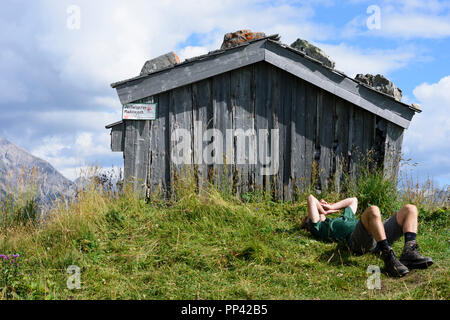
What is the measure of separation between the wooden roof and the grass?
1.50 m

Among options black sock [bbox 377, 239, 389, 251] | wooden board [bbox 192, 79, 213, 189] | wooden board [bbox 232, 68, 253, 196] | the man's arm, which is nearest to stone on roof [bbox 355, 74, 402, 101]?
wooden board [bbox 232, 68, 253, 196]

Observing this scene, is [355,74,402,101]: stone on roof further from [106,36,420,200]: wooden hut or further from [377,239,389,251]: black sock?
[377,239,389,251]: black sock

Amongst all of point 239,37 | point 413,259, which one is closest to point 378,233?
point 413,259

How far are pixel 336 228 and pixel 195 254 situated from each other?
2107mm

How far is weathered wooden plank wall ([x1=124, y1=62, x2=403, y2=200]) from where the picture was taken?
8.25m

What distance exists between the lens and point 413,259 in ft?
16.3

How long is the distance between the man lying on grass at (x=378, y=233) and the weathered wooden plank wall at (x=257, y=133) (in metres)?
2.18

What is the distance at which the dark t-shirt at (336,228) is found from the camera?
5844 millimetres

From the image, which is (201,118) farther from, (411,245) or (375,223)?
(411,245)

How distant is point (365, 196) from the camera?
25.7ft

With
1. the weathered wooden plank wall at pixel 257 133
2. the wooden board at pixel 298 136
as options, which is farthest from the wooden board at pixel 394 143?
the wooden board at pixel 298 136

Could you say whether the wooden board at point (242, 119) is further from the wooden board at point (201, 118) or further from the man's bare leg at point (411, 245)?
the man's bare leg at point (411, 245)

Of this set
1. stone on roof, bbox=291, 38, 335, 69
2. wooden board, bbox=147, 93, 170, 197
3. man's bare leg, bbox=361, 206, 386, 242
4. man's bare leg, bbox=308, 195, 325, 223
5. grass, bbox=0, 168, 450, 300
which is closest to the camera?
grass, bbox=0, 168, 450, 300
